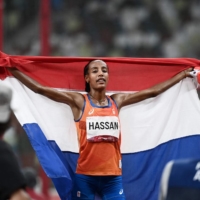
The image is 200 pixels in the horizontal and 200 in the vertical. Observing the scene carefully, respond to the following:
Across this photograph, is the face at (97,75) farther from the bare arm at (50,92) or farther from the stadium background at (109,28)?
the stadium background at (109,28)

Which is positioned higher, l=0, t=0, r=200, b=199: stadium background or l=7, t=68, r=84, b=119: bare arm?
l=0, t=0, r=200, b=199: stadium background

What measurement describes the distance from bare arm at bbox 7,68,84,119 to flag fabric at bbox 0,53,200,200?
10cm

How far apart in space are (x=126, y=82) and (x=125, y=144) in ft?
2.07

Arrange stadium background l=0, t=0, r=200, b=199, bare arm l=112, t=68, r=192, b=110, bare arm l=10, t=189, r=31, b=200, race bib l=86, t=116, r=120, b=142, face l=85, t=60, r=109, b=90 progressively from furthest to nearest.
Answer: stadium background l=0, t=0, r=200, b=199, bare arm l=112, t=68, r=192, b=110, face l=85, t=60, r=109, b=90, race bib l=86, t=116, r=120, b=142, bare arm l=10, t=189, r=31, b=200

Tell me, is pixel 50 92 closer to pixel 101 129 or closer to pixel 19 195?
pixel 101 129

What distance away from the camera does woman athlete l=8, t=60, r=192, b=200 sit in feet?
19.7

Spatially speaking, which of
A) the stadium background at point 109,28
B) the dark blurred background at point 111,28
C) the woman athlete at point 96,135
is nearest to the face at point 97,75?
the woman athlete at point 96,135

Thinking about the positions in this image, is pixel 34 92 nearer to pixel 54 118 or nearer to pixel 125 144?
pixel 54 118

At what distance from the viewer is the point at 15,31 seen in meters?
13.7

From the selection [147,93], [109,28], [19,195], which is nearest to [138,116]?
[147,93]

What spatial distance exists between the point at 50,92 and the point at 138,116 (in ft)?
3.05

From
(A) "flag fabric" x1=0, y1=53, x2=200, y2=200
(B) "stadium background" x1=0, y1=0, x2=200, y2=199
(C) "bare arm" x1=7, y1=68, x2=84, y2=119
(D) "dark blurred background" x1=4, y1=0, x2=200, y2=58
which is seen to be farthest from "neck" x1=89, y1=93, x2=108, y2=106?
(D) "dark blurred background" x1=4, y1=0, x2=200, y2=58

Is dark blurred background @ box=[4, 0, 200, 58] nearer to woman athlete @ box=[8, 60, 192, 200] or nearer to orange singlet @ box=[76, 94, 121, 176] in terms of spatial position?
woman athlete @ box=[8, 60, 192, 200]

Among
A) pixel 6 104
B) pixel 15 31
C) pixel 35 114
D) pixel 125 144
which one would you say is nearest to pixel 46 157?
pixel 35 114
